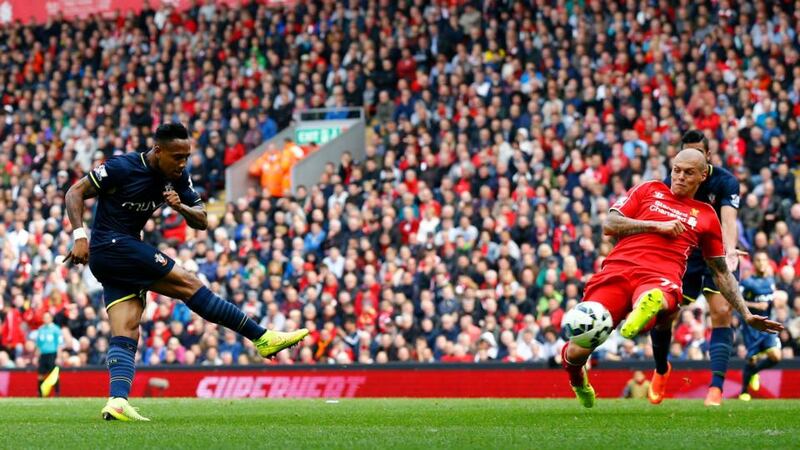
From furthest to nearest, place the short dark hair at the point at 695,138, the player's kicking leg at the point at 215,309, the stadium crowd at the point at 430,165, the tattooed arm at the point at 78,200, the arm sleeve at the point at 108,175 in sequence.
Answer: the stadium crowd at the point at 430,165 → the short dark hair at the point at 695,138 → the player's kicking leg at the point at 215,309 → the arm sleeve at the point at 108,175 → the tattooed arm at the point at 78,200

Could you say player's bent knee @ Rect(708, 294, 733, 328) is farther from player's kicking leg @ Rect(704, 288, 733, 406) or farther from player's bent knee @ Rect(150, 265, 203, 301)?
player's bent knee @ Rect(150, 265, 203, 301)

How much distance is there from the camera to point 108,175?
34.5 feet

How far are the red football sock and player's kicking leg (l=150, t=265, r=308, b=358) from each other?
193 centimetres

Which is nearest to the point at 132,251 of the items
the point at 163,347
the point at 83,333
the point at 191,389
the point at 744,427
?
the point at 744,427

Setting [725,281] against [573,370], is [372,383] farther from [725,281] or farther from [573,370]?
[725,281]

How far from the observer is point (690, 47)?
77.2ft

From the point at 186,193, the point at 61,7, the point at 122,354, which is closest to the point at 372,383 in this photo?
the point at 186,193

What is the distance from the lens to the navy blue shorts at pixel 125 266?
10.6 m

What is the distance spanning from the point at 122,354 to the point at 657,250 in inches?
158

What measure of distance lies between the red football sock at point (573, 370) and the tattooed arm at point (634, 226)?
3.11 ft

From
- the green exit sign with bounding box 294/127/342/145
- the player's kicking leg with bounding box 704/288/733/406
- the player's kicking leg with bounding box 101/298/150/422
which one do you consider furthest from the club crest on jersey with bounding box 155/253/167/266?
the green exit sign with bounding box 294/127/342/145

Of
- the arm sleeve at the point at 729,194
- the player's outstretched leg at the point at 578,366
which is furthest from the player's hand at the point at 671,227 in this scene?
the arm sleeve at the point at 729,194

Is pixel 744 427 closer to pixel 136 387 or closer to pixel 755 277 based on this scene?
pixel 755 277

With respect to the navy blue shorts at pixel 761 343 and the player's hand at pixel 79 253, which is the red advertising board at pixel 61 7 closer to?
the navy blue shorts at pixel 761 343
